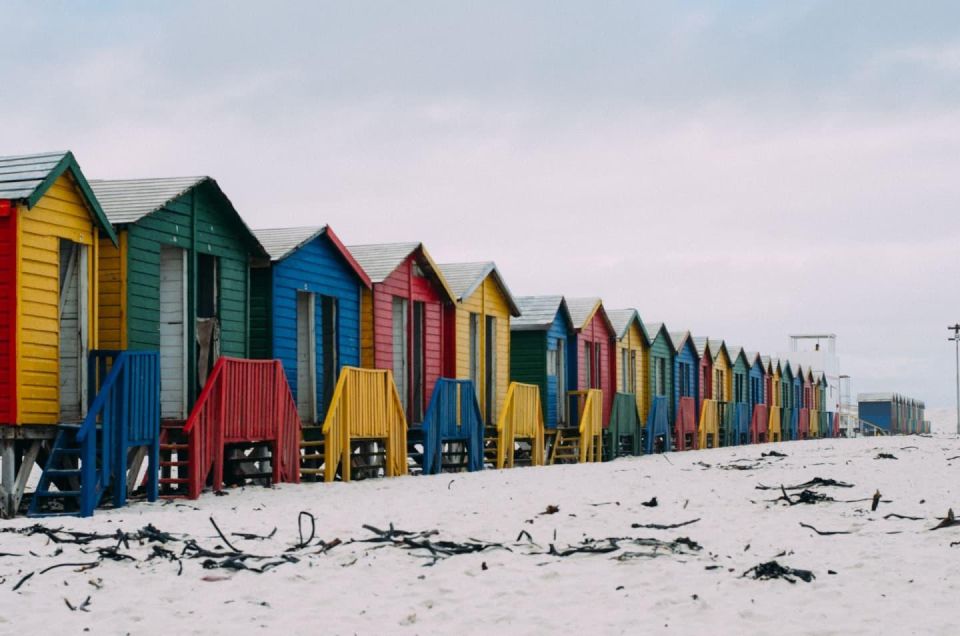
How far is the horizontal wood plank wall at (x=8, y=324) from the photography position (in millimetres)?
12117

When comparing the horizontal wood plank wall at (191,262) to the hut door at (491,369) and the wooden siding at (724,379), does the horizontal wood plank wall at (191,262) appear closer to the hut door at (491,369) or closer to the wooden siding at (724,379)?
the hut door at (491,369)

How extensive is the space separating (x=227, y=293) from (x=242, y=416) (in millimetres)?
1797

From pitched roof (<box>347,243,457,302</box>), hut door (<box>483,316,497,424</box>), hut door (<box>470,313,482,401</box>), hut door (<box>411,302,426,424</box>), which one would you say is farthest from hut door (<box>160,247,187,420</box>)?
hut door (<box>483,316,497,424</box>)

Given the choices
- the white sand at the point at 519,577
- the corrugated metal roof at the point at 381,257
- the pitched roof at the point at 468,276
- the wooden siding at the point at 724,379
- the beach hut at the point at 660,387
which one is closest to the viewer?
the white sand at the point at 519,577

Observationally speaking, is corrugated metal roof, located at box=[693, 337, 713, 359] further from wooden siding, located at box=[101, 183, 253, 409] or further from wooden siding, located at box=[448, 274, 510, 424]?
wooden siding, located at box=[101, 183, 253, 409]

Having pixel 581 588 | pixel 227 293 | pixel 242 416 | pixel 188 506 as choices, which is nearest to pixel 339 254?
pixel 227 293

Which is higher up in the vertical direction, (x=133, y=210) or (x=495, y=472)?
(x=133, y=210)

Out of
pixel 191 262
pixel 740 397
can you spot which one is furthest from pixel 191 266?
pixel 740 397

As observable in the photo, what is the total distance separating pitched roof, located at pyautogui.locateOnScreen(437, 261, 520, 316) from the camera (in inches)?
917

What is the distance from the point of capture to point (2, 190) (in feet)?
40.4

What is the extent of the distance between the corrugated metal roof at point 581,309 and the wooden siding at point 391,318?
7.66 m

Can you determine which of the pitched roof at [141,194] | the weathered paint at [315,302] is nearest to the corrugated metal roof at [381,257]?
the weathered paint at [315,302]

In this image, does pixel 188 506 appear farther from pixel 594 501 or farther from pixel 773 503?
pixel 773 503

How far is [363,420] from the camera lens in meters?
17.9
